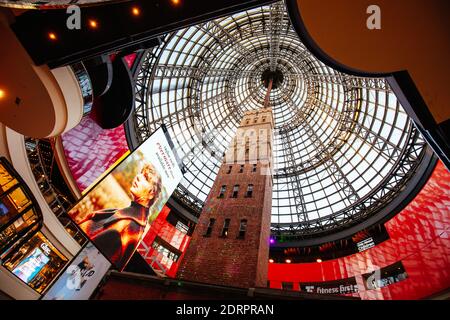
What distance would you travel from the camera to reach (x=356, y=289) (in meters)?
20.6

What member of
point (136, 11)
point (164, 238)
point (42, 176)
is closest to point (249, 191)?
point (164, 238)

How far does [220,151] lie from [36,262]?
25.3m

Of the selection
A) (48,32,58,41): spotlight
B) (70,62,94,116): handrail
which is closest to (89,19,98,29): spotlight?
(48,32,58,41): spotlight

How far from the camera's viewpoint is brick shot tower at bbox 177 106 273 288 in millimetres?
11828

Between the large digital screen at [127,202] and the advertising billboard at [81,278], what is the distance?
478cm

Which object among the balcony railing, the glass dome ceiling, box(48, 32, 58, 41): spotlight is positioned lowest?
box(48, 32, 58, 41): spotlight

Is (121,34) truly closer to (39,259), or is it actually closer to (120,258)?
(120,258)

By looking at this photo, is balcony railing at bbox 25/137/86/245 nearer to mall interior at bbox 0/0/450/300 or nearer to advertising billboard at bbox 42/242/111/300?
mall interior at bbox 0/0/450/300

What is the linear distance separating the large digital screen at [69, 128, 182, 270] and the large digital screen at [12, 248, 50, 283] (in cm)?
952

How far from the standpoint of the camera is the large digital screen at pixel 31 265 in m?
13.9

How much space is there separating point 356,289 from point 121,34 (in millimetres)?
25587

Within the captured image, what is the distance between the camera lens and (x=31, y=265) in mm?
14742

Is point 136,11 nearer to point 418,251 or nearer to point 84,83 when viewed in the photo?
point 84,83

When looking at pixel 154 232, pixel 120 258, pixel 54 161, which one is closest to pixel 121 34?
pixel 120 258
